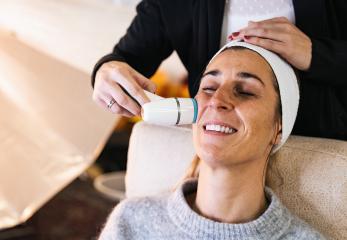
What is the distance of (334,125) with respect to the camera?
132 cm

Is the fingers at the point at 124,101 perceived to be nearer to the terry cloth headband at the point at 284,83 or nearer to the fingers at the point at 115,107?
the fingers at the point at 115,107

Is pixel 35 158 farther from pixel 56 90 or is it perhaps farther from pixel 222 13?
pixel 222 13

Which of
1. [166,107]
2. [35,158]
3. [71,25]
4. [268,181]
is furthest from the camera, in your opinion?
[71,25]

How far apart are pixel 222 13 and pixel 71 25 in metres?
0.83

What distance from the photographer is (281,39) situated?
3.75 feet

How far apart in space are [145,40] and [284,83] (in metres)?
0.46

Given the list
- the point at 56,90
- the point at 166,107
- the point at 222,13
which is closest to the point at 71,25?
the point at 56,90

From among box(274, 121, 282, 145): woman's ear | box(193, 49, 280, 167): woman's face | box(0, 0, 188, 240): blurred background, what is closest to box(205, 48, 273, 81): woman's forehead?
box(193, 49, 280, 167): woman's face

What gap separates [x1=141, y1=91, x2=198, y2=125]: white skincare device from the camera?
3.60 feet

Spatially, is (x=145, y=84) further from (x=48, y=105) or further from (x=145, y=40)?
(x=48, y=105)

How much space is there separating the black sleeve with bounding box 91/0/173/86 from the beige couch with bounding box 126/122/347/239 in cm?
20

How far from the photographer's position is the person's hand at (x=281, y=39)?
1.14 m

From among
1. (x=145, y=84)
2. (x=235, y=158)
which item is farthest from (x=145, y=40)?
(x=235, y=158)

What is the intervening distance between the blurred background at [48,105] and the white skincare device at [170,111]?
0.69 metres
